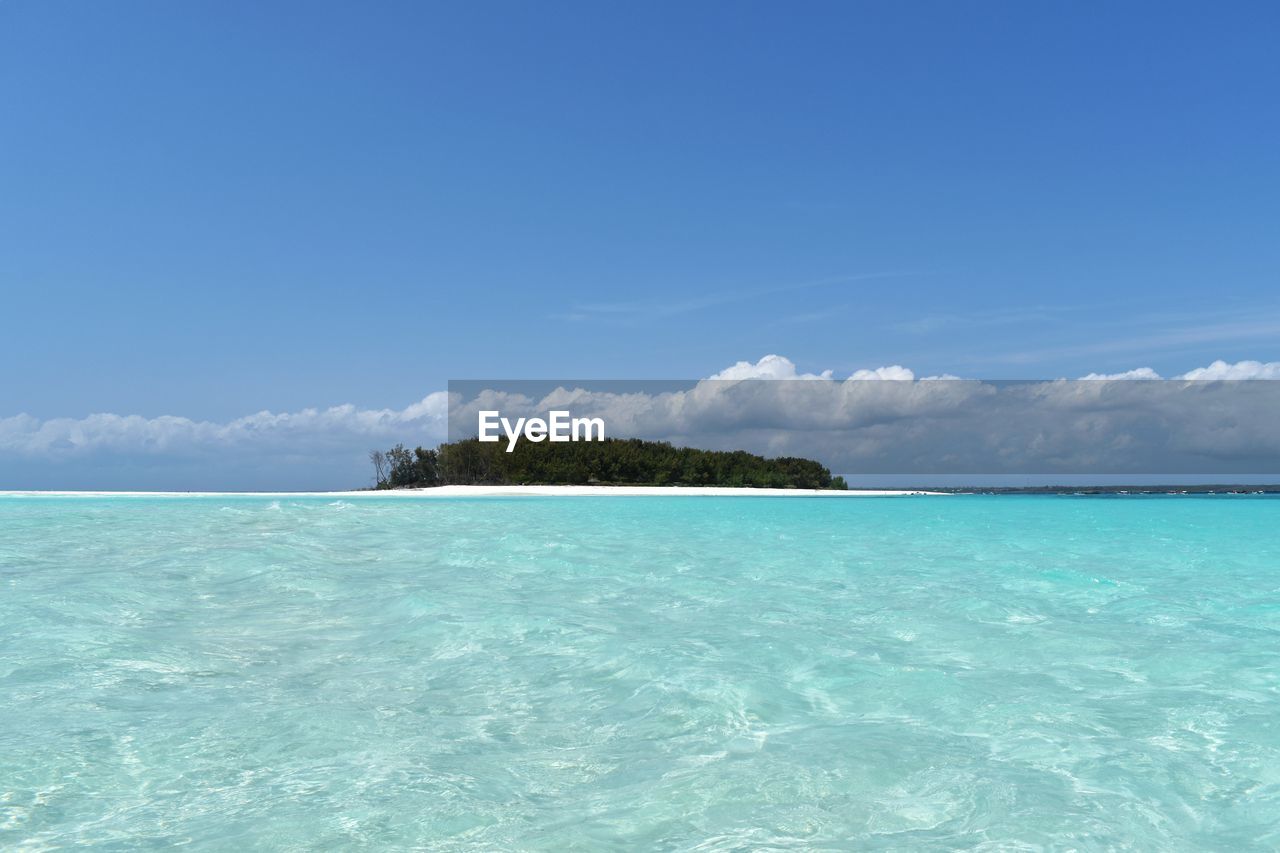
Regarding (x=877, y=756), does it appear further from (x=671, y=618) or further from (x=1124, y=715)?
(x=671, y=618)

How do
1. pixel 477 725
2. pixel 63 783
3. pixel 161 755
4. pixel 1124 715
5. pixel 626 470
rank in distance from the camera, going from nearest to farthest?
pixel 63 783 → pixel 161 755 → pixel 477 725 → pixel 1124 715 → pixel 626 470

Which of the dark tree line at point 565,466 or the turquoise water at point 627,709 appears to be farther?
the dark tree line at point 565,466

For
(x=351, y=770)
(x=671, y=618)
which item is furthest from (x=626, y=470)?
(x=351, y=770)

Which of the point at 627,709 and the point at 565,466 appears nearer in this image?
the point at 627,709

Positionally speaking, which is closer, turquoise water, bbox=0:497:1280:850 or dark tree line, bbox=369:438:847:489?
turquoise water, bbox=0:497:1280:850
